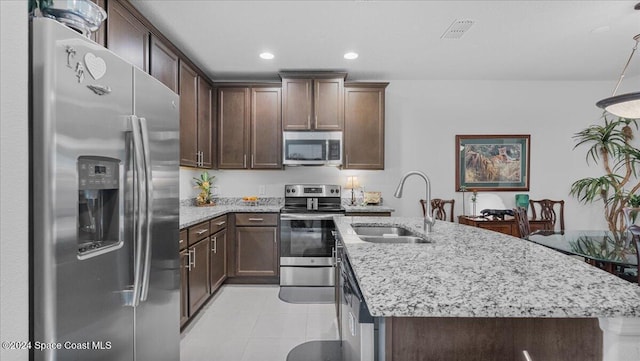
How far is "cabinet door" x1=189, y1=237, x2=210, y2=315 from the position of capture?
272 cm

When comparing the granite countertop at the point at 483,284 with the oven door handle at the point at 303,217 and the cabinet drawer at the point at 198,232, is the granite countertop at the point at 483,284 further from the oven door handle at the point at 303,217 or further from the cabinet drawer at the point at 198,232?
the oven door handle at the point at 303,217

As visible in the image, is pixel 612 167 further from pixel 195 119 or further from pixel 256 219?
pixel 195 119

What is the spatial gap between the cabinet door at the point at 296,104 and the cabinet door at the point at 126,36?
66.1 inches

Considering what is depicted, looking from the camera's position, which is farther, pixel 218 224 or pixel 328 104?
pixel 328 104

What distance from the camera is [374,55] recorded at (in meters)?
3.48

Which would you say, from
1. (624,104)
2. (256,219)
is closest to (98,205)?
(256,219)

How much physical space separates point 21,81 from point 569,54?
4.41 meters

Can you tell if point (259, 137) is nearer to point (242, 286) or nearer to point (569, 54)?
point (242, 286)

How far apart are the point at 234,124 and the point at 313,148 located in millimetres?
1030

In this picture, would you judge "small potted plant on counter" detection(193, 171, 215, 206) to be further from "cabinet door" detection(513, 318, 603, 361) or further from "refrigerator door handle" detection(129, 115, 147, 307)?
"cabinet door" detection(513, 318, 603, 361)

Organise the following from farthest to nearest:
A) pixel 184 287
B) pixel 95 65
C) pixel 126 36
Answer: pixel 184 287
pixel 126 36
pixel 95 65

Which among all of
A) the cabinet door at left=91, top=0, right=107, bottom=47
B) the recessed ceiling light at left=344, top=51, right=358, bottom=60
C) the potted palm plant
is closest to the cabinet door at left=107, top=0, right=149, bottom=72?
the cabinet door at left=91, top=0, right=107, bottom=47

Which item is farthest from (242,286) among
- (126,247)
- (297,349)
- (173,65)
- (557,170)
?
(557,170)

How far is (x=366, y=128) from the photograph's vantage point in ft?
13.3
